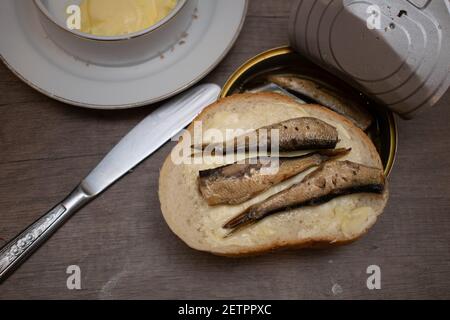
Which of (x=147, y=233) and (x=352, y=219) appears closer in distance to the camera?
(x=352, y=219)

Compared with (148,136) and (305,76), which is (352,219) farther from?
(148,136)

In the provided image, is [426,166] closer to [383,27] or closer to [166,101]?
[383,27]

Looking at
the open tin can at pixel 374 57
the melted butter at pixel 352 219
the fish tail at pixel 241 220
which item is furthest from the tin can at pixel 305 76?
the fish tail at pixel 241 220

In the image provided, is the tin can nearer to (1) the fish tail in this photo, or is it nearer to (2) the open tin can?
(2) the open tin can

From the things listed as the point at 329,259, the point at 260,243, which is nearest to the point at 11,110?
the point at 260,243

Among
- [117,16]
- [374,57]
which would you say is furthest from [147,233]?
[374,57]

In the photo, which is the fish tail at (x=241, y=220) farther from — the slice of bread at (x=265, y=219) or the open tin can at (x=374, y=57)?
the open tin can at (x=374, y=57)
